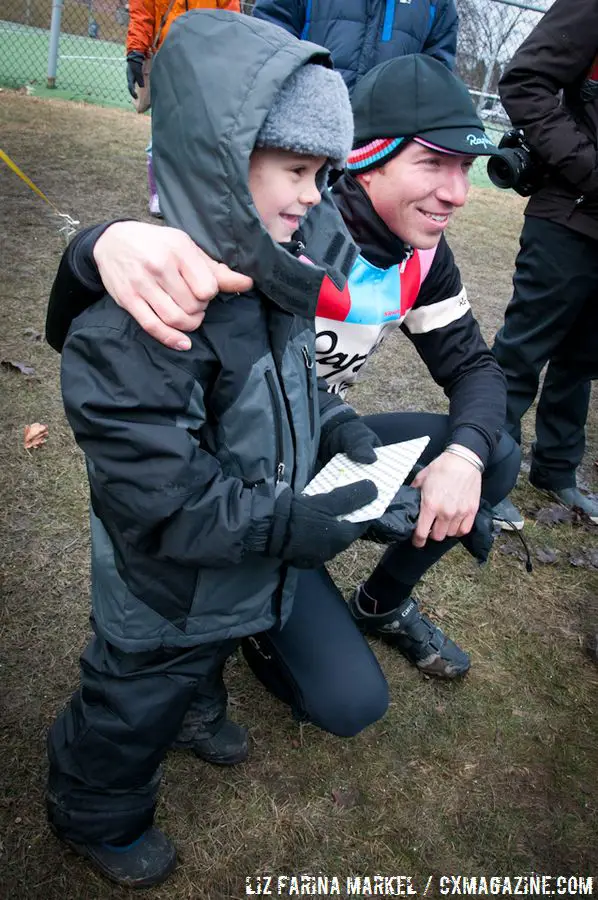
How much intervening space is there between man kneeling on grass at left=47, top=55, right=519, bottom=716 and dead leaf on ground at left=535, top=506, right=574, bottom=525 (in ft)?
3.68

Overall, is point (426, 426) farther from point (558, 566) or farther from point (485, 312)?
point (485, 312)

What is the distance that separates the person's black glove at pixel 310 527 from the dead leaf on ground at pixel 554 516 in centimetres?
204

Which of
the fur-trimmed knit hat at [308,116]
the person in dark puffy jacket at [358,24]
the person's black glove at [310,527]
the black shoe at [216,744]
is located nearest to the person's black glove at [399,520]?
the person's black glove at [310,527]

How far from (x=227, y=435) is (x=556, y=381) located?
7.66 ft

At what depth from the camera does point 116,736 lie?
1.47 metres

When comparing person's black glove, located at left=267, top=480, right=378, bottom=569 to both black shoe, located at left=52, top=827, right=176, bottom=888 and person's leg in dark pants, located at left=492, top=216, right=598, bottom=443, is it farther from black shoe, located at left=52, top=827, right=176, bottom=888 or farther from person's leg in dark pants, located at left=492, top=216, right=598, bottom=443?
person's leg in dark pants, located at left=492, top=216, right=598, bottom=443

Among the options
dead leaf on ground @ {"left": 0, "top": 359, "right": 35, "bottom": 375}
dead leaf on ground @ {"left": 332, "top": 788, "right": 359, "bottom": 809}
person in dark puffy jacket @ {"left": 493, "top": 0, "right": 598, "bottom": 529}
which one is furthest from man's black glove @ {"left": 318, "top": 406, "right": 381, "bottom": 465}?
dead leaf on ground @ {"left": 0, "top": 359, "right": 35, "bottom": 375}

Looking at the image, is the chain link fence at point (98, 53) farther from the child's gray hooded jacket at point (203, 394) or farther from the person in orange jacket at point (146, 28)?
the child's gray hooded jacket at point (203, 394)

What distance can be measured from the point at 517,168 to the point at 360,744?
7.01 feet

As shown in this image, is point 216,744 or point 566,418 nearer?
point 216,744

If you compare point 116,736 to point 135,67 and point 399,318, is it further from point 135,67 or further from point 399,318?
point 135,67

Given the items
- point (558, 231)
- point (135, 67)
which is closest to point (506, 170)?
point (558, 231)

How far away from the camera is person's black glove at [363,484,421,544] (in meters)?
1.72

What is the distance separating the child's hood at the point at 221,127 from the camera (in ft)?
3.74
